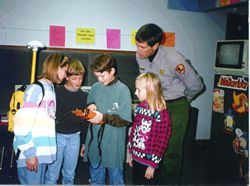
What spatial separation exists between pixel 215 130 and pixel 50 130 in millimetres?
1396

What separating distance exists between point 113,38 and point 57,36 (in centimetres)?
40

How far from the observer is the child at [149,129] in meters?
1.18

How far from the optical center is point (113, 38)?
204 centimetres

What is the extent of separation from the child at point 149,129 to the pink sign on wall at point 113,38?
2.62ft

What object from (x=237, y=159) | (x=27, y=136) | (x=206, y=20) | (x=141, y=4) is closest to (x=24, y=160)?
(x=27, y=136)

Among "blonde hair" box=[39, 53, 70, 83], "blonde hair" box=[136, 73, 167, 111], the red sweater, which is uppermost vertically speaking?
"blonde hair" box=[39, 53, 70, 83]

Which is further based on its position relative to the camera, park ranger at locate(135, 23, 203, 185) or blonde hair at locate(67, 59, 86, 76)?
park ranger at locate(135, 23, 203, 185)

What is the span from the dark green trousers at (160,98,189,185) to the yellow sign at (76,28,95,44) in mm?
812

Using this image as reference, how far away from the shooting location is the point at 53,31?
1854mm

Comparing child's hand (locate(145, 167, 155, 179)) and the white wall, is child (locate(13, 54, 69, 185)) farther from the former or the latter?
the white wall

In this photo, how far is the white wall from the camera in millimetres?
1745

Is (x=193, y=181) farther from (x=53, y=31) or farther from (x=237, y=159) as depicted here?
(x=53, y=31)

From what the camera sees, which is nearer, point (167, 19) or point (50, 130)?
point (50, 130)

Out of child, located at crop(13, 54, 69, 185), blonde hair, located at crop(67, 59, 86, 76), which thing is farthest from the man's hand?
blonde hair, located at crop(67, 59, 86, 76)
